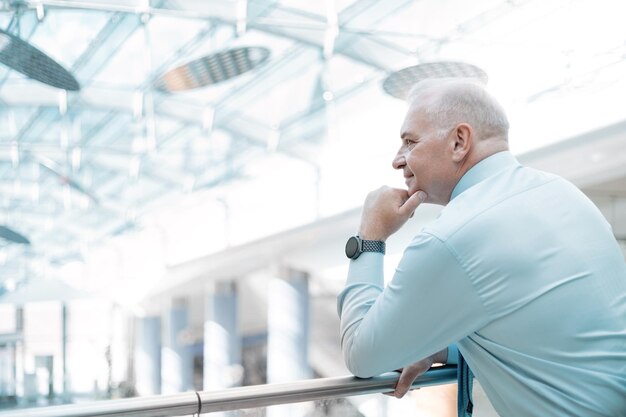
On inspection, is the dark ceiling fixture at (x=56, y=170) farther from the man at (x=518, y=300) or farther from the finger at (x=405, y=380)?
the man at (x=518, y=300)

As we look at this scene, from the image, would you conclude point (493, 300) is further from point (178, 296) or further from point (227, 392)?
point (178, 296)

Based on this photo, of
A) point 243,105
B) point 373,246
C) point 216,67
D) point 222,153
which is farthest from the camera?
point 222,153

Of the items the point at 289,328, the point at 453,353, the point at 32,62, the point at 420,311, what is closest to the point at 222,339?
the point at 289,328

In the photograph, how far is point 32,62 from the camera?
27.5ft

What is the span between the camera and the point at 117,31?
13.1 metres

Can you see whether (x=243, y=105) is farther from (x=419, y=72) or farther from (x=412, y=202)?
(x=412, y=202)

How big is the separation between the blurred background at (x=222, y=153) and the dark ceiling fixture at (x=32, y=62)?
1.6 inches

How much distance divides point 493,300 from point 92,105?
1798cm

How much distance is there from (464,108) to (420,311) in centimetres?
45

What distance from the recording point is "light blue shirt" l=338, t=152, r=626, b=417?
117 centimetres

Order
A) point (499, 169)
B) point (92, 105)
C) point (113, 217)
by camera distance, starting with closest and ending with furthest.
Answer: point (499, 169), point (92, 105), point (113, 217)

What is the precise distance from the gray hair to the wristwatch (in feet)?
0.90

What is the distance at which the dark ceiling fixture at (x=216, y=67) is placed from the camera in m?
9.20

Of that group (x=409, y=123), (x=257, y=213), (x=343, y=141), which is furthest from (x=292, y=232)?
(x=409, y=123)
